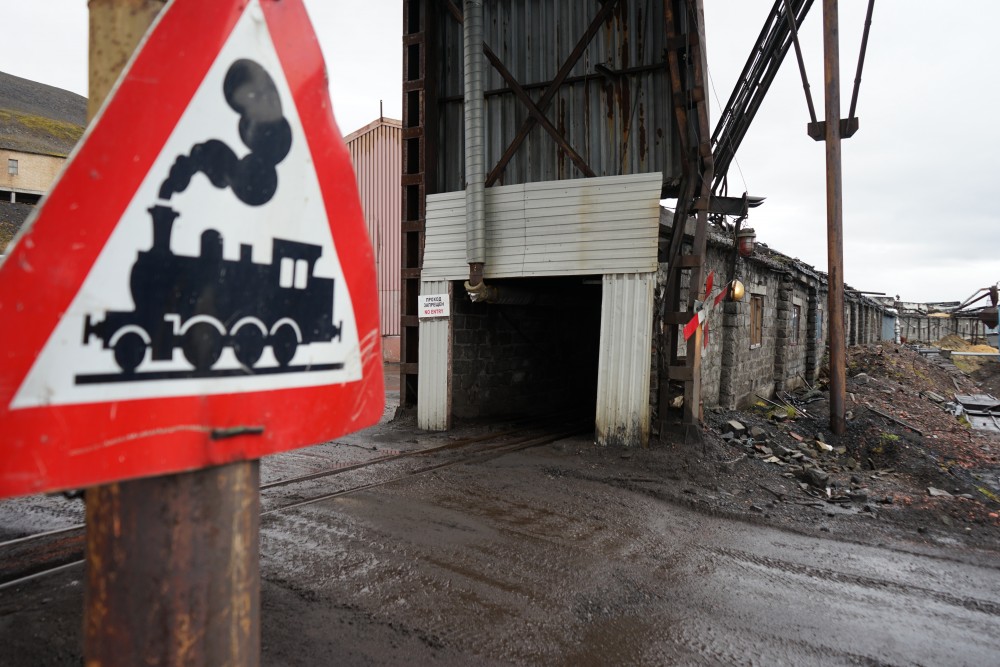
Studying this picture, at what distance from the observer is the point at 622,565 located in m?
4.49

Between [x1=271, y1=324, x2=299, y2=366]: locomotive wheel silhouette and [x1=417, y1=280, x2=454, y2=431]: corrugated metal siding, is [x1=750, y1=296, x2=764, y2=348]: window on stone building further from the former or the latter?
[x1=271, y1=324, x2=299, y2=366]: locomotive wheel silhouette

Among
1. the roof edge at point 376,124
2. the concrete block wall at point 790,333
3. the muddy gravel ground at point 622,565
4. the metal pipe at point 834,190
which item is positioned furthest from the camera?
the roof edge at point 376,124

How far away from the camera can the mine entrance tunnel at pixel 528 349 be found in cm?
1032

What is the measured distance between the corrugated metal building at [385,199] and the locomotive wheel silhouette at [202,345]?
2182 centimetres

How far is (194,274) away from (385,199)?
75.1 feet

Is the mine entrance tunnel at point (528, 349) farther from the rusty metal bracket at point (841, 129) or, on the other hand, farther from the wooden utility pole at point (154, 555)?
the wooden utility pole at point (154, 555)

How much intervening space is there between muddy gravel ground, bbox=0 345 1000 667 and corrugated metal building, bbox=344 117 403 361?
15089mm

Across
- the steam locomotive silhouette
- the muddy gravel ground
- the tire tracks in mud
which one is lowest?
the tire tracks in mud

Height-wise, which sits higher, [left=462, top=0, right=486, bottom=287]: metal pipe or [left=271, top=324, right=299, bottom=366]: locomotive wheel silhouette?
[left=462, top=0, right=486, bottom=287]: metal pipe

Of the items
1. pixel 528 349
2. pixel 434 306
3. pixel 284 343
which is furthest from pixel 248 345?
pixel 528 349

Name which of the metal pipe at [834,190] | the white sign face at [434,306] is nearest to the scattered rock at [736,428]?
the metal pipe at [834,190]

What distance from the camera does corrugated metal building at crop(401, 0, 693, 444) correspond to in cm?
845

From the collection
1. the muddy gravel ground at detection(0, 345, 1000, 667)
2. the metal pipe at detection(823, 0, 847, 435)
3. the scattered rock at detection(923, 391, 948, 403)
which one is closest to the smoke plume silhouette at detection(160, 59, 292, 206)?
the muddy gravel ground at detection(0, 345, 1000, 667)

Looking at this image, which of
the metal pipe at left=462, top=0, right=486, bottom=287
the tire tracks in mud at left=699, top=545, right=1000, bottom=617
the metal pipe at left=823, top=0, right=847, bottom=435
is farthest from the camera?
the metal pipe at left=823, top=0, right=847, bottom=435
